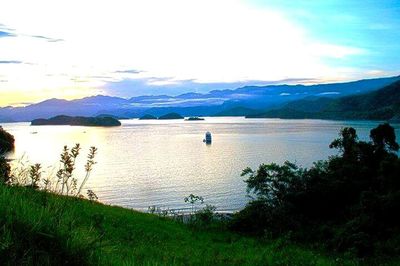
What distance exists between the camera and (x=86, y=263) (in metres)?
5.45

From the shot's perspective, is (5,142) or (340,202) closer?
(5,142)

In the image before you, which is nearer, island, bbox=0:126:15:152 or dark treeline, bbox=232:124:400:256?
island, bbox=0:126:15:152

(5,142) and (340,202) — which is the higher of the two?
(5,142)

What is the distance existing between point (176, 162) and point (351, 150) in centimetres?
5982

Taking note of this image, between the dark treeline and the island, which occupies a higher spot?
the island

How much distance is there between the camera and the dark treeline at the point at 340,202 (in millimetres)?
23875

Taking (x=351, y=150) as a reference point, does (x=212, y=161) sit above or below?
below

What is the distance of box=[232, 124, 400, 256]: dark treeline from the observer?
78.3 ft

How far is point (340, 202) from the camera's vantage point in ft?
101

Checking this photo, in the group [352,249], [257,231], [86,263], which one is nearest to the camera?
[86,263]

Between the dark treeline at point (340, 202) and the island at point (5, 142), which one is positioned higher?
the island at point (5, 142)

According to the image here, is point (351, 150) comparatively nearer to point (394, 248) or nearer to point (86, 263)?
point (394, 248)

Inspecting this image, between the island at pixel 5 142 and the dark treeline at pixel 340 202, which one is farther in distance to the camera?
the dark treeline at pixel 340 202

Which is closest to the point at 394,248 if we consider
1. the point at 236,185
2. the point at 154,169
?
the point at 236,185
